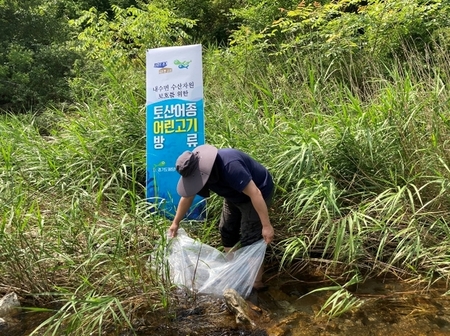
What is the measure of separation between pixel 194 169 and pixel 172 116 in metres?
1.22

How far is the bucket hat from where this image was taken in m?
2.58

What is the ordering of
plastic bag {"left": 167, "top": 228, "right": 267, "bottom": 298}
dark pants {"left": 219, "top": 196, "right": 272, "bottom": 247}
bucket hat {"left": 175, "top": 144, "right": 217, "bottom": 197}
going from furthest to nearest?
1. dark pants {"left": 219, "top": 196, "right": 272, "bottom": 247}
2. plastic bag {"left": 167, "top": 228, "right": 267, "bottom": 298}
3. bucket hat {"left": 175, "top": 144, "right": 217, "bottom": 197}

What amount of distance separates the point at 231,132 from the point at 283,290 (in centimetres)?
156

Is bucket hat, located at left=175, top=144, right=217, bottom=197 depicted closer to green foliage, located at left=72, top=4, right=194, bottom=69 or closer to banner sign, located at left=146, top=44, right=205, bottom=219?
banner sign, located at left=146, top=44, right=205, bottom=219

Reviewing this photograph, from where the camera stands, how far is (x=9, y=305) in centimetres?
276

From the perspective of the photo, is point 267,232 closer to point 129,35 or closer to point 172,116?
point 172,116

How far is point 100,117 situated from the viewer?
459 cm

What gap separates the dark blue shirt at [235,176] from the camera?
2.60m

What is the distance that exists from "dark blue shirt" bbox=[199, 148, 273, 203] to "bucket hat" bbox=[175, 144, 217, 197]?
77 millimetres

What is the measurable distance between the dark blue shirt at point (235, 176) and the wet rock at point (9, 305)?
147 cm

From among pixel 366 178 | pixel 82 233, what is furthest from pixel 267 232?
pixel 82 233

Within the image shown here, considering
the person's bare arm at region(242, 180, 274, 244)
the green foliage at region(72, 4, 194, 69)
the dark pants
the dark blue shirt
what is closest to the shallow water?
the dark pants

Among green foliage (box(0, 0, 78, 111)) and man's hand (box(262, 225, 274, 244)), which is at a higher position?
green foliage (box(0, 0, 78, 111))

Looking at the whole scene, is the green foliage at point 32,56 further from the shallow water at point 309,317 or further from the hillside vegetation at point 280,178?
the shallow water at point 309,317
